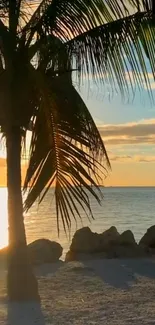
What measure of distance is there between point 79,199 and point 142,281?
12.0 ft

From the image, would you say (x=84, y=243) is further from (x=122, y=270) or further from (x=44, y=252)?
(x=122, y=270)

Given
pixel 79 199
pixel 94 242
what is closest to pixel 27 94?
pixel 79 199

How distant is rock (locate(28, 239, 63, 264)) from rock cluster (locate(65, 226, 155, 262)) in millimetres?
480

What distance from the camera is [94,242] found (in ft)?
49.9

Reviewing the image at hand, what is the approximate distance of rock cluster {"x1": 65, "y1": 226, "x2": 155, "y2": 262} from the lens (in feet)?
48.5

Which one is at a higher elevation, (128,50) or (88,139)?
(128,50)

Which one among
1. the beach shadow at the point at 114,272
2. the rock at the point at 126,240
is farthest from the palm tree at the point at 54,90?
the rock at the point at 126,240

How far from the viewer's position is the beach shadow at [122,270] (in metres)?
11.0

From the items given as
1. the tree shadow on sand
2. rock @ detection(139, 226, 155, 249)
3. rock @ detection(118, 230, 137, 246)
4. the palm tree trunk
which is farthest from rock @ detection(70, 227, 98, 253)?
the tree shadow on sand

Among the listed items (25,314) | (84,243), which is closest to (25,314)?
(25,314)

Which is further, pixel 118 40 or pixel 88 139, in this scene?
pixel 88 139

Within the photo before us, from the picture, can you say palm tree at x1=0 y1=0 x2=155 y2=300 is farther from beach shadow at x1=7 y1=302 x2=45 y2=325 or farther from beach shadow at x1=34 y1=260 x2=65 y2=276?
beach shadow at x1=34 y1=260 x2=65 y2=276

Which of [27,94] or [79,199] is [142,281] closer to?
[79,199]

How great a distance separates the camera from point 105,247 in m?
15.2
